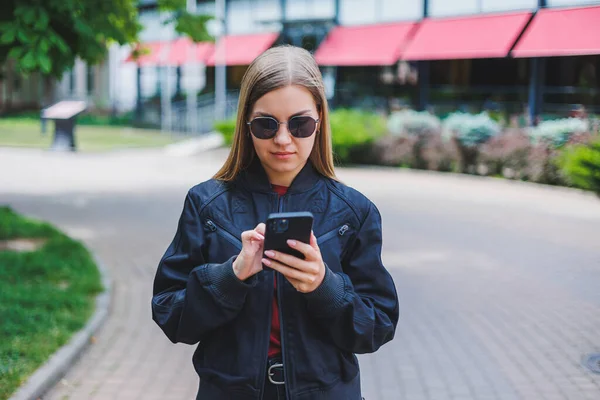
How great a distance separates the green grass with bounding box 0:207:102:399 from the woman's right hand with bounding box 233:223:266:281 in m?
2.86

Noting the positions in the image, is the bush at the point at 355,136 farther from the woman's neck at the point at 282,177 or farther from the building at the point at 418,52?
the woman's neck at the point at 282,177

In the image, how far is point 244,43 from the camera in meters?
31.1

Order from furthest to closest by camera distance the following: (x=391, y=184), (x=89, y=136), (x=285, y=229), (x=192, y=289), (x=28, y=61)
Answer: (x=89, y=136)
(x=391, y=184)
(x=28, y=61)
(x=192, y=289)
(x=285, y=229)

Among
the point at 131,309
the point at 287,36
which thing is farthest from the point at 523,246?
the point at 287,36

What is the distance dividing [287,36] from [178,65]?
7.64 m

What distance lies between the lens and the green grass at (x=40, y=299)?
4.79 metres

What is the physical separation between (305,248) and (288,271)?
0.07 metres

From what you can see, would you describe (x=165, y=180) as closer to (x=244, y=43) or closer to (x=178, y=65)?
(x=244, y=43)

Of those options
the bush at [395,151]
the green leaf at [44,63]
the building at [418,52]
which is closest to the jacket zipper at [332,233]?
the green leaf at [44,63]

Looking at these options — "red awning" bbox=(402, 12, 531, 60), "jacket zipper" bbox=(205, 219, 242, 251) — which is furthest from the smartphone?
"red awning" bbox=(402, 12, 531, 60)

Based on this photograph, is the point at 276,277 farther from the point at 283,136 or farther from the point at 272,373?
the point at 283,136

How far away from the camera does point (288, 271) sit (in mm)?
1775

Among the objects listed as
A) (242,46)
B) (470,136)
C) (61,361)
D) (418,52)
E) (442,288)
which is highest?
(242,46)

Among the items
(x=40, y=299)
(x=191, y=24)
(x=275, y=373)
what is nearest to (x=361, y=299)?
(x=275, y=373)
